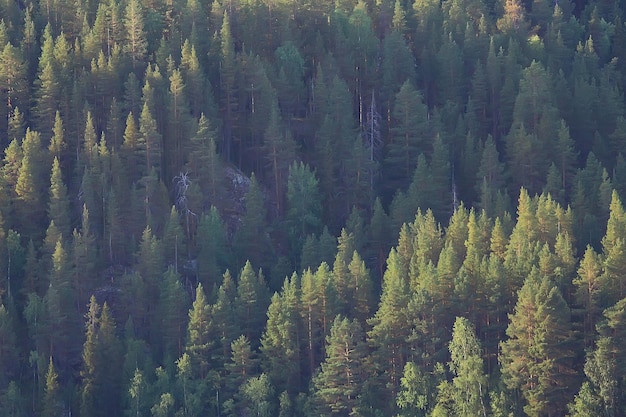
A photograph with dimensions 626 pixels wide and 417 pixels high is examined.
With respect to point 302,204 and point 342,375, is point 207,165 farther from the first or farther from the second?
point 342,375

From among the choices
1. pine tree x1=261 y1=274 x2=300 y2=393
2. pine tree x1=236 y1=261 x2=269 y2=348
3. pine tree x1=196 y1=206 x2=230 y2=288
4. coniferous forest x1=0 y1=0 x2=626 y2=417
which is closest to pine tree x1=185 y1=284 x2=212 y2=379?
coniferous forest x1=0 y1=0 x2=626 y2=417

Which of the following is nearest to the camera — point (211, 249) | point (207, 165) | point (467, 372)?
point (467, 372)

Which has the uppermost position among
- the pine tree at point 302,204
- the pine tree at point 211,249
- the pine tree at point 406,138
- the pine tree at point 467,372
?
the pine tree at point 406,138

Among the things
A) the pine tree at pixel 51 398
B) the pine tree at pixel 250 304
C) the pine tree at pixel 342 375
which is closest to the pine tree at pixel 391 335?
the pine tree at pixel 342 375

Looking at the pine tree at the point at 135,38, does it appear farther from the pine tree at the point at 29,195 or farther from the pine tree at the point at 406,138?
the pine tree at the point at 406,138

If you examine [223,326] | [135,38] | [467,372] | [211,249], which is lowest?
[467,372]

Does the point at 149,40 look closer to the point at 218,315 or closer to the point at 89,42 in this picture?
the point at 89,42

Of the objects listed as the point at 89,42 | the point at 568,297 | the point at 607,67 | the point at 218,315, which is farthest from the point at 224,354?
the point at 607,67

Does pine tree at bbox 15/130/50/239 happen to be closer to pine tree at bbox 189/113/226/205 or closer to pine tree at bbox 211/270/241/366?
pine tree at bbox 189/113/226/205

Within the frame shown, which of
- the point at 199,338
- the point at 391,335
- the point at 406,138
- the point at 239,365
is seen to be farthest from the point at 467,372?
the point at 406,138
